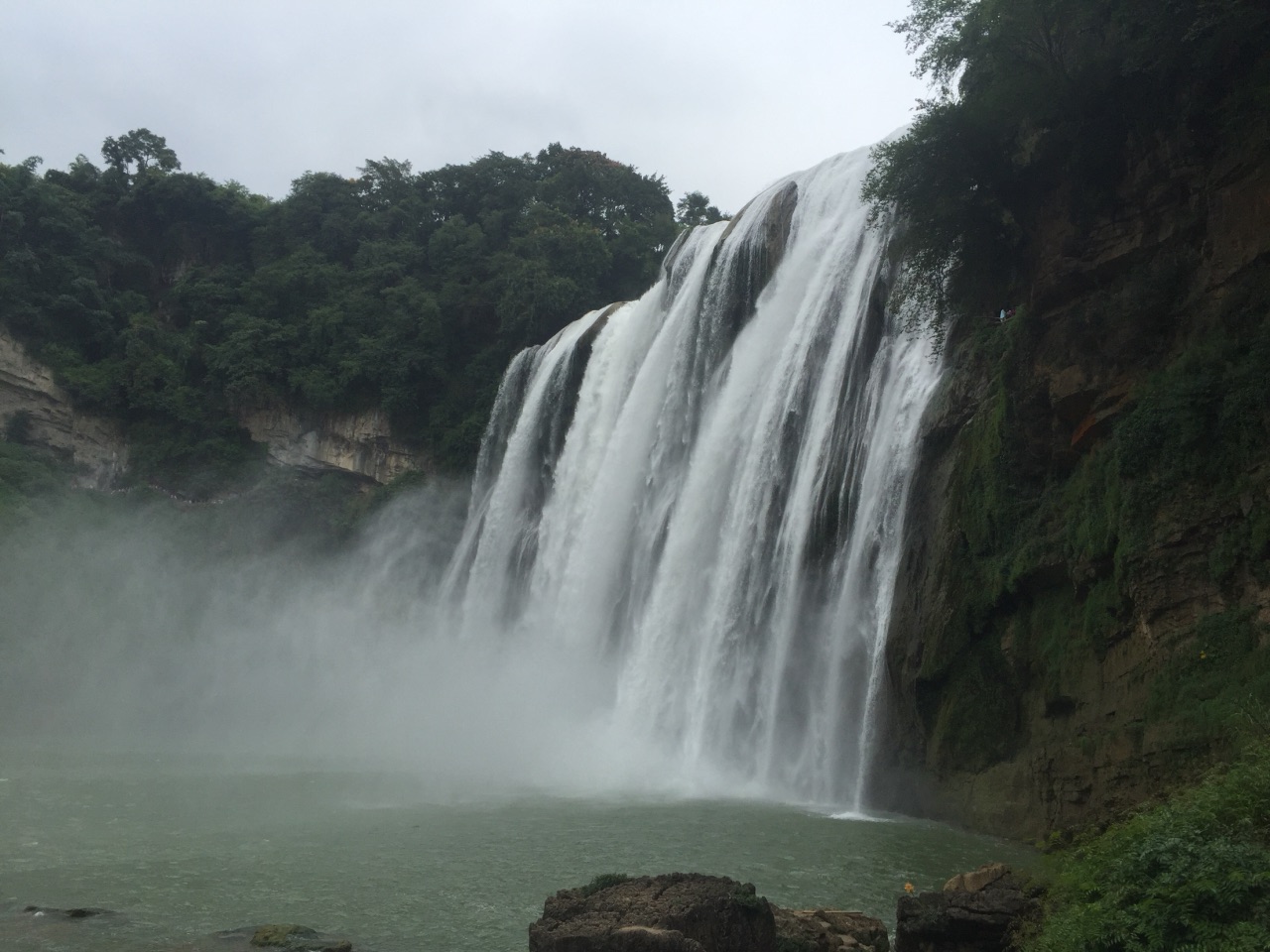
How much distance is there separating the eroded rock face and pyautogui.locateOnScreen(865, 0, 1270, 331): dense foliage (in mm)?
10429

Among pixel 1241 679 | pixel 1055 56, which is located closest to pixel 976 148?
pixel 1055 56

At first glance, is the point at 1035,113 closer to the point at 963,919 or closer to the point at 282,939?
the point at 963,919

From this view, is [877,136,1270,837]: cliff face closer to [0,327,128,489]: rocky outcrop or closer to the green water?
the green water

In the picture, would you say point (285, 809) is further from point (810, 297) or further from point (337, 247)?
point (337, 247)

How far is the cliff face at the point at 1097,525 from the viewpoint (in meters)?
11.1

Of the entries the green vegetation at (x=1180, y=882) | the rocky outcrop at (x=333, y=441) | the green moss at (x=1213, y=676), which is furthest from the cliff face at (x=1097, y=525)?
the rocky outcrop at (x=333, y=441)

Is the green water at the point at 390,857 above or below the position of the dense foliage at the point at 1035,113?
below

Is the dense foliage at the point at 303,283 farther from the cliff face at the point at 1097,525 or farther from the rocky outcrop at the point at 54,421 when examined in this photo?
the cliff face at the point at 1097,525

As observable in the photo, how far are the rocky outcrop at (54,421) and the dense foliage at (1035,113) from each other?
3217 centimetres

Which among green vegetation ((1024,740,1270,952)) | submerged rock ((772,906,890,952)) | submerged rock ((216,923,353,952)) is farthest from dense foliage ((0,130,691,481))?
green vegetation ((1024,740,1270,952))

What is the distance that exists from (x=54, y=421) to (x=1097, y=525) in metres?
36.4

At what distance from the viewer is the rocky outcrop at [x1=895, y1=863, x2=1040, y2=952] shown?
277 inches

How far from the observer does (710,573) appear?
20.8 metres

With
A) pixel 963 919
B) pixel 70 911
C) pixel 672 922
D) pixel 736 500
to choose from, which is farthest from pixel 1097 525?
pixel 70 911
